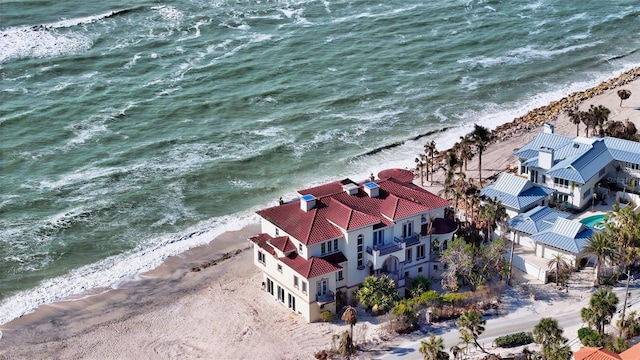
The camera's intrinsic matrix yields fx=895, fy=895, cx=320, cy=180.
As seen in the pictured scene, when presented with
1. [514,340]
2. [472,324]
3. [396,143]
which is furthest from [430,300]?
[396,143]

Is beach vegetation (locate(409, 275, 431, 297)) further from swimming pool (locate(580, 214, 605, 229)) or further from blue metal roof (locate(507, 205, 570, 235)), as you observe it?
swimming pool (locate(580, 214, 605, 229))

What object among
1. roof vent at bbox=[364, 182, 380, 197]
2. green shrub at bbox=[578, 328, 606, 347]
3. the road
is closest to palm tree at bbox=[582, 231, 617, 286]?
the road

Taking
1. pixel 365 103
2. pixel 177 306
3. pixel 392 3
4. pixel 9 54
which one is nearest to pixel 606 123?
pixel 365 103

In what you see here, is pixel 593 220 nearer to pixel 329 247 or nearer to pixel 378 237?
pixel 378 237

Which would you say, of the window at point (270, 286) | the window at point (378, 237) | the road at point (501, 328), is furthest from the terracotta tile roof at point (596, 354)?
the window at point (270, 286)

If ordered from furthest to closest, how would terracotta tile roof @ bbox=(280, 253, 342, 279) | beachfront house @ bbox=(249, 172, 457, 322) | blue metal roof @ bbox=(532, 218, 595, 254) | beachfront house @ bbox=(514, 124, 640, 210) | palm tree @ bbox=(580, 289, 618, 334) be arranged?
1. beachfront house @ bbox=(514, 124, 640, 210)
2. blue metal roof @ bbox=(532, 218, 595, 254)
3. beachfront house @ bbox=(249, 172, 457, 322)
4. terracotta tile roof @ bbox=(280, 253, 342, 279)
5. palm tree @ bbox=(580, 289, 618, 334)

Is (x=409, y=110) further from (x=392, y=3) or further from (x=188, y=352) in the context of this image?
(x=188, y=352)
